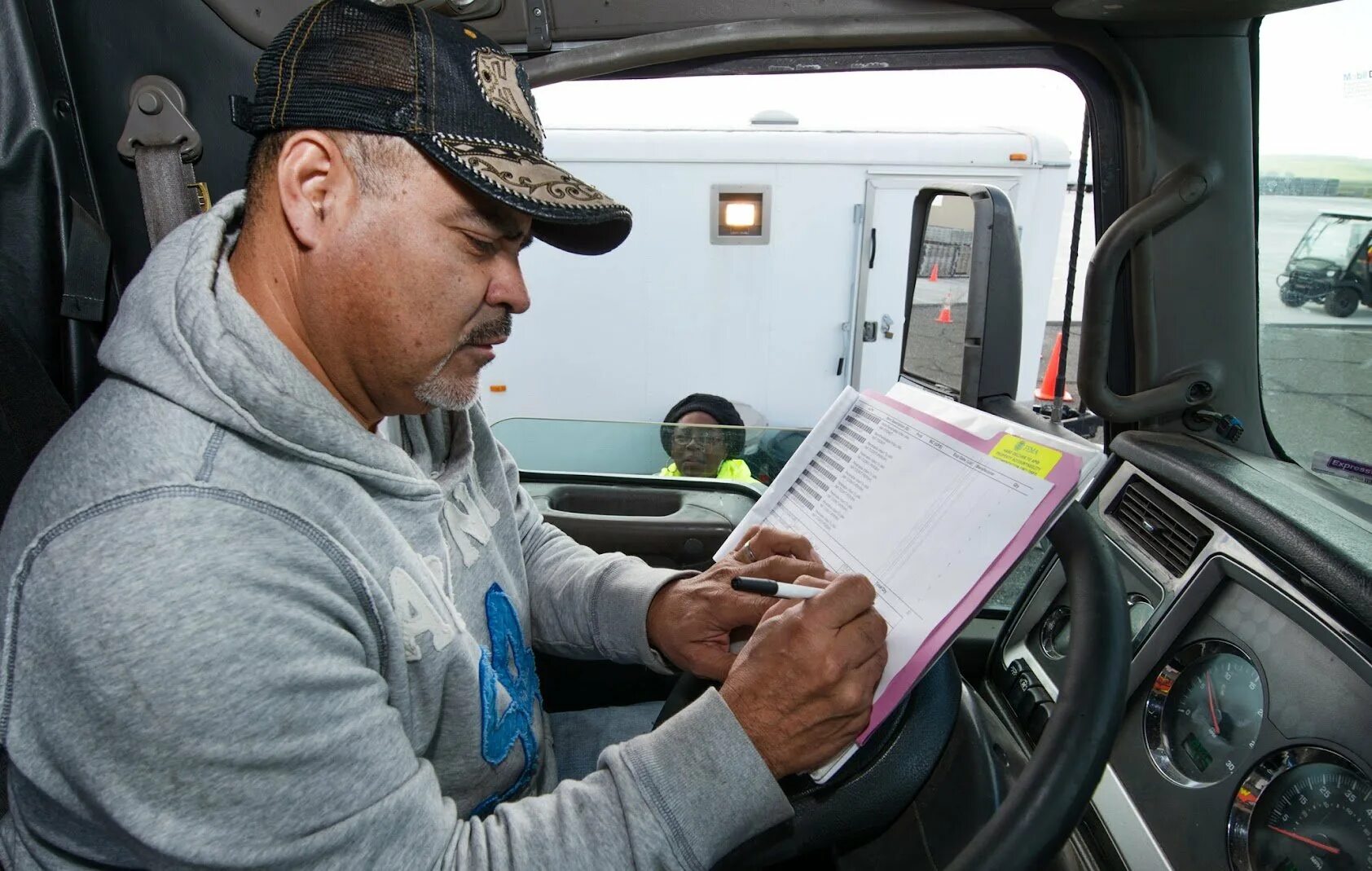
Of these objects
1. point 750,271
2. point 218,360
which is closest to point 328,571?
point 218,360

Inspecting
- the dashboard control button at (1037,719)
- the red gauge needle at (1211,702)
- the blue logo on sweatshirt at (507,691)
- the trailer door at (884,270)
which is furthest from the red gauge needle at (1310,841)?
the trailer door at (884,270)

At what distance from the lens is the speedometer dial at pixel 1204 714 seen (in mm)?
1058

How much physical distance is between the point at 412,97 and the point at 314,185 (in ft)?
0.51

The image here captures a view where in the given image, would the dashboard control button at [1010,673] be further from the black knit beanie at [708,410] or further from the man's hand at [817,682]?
the black knit beanie at [708,410]

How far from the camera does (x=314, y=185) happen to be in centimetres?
90

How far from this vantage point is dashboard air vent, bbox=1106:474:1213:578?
1.25m

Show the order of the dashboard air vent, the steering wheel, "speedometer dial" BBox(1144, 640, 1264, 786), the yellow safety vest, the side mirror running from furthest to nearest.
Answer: the yellow safety vest < the side mirror < the dashboard air vent < "speedometer dial" BBox(1144, 640, 1264, 786) < the steering wheel

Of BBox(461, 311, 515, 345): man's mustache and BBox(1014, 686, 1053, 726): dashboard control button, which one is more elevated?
BBox(461, 311, 515, 345): man's mustache

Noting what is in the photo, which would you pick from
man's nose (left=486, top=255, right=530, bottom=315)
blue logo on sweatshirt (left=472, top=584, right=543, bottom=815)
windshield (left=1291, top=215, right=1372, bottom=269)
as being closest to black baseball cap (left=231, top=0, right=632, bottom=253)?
man's nose (left=486, top=255, right=530, bottom=315)

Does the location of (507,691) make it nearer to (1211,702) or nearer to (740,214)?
(1211,702)

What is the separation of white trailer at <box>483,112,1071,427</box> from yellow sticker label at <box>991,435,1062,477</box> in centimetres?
404

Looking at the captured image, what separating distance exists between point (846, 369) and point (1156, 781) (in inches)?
163

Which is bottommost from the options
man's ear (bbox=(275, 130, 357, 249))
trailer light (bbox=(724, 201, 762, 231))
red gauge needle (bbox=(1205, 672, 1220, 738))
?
red gauge needle (bbox=(1205, 672, 1220, 738))

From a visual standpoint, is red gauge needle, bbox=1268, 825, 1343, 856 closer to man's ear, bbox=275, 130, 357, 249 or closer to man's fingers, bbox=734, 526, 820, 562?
man's fingers, bbox=734, 526, 820, 562
